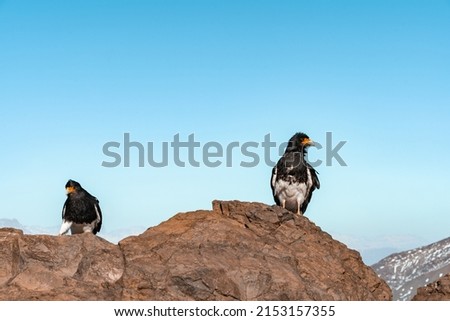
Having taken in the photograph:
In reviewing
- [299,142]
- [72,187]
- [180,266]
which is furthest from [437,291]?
[72,187]

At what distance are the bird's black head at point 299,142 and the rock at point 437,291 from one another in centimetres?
579

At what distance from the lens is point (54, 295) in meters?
12.9

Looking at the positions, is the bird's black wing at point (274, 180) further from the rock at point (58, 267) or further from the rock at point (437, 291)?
the rock at point (58, 267)

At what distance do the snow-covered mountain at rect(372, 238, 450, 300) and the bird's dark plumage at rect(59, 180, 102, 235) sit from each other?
380ft

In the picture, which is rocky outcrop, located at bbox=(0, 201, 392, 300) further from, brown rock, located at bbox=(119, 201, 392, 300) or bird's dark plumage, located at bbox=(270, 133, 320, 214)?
bird's dark plumage, located at bbox=(270, 133, 320, 214)

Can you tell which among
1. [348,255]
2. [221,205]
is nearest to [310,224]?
[348,255]

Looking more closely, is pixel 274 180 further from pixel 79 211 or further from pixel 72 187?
pixel 72 187

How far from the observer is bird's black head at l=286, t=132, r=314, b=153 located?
20.7 meters

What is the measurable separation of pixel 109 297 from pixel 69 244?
1.65m

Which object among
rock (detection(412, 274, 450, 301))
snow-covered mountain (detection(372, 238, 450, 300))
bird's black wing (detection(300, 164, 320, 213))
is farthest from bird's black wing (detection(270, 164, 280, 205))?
snow-covered mountain (detection(372, 238, 450, 300))

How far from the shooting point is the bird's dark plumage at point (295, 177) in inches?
823
